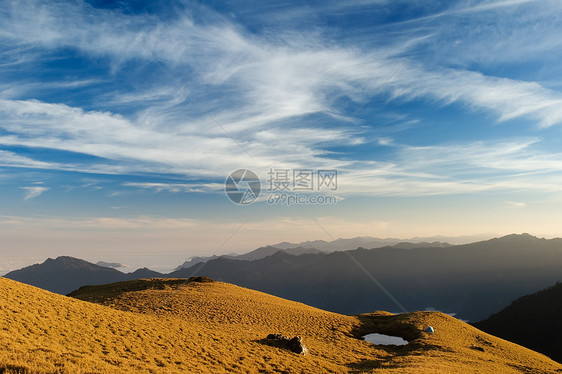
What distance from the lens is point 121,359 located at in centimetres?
1877

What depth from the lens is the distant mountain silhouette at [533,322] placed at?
134250mm

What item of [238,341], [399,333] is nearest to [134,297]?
[238,341]

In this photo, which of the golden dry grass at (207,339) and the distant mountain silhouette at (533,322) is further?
the distant mountain silhouette at (533,322)

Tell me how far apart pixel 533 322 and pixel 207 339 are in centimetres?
18345

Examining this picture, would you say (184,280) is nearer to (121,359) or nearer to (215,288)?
(215,288)

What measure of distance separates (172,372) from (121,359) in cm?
345

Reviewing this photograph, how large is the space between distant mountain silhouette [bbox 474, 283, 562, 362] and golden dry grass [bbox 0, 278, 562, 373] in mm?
125576

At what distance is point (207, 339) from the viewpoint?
1100 inches

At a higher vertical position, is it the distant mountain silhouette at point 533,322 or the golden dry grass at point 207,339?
the golden dry grass at point 207,339

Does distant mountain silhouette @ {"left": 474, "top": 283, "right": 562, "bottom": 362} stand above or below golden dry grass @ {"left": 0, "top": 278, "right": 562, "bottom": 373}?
below

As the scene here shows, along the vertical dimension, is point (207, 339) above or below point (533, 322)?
above

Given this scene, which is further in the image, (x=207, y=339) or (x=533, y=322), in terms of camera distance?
(x=533, y=322)

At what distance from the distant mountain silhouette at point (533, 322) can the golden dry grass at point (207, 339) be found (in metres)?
126

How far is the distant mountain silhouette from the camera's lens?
440 feet
